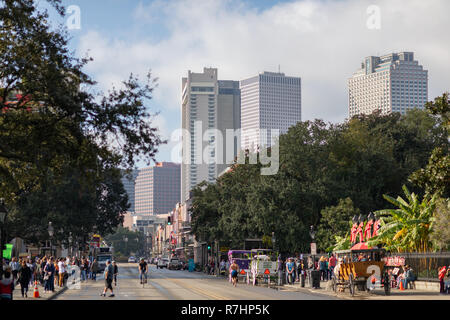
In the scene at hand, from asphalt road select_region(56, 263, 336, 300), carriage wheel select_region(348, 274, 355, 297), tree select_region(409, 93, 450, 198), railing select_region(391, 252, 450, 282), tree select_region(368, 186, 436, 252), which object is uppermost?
tree select_region(409, 93, 450, 198)

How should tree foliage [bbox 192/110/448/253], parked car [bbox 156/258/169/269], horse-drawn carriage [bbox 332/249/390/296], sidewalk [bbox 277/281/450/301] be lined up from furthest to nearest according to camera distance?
1. parked car [bbox 156/258/169/269]
2. tree foliage [bbox 192/110/448/253]
3. horse-drawn carriage [bbox 332/249/390/296]
4. sidewalk [bbox 277/281/450/301]

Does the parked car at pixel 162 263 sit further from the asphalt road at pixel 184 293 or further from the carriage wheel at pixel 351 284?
the carriage wheel at pixel 351 284

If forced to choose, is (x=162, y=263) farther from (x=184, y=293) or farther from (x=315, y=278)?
(x=184, y=293)

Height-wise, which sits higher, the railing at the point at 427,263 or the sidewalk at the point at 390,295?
the railing at the point at 427,263

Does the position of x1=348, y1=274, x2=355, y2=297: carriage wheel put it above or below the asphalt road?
above

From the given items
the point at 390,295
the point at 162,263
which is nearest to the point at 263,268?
the point at 390,295

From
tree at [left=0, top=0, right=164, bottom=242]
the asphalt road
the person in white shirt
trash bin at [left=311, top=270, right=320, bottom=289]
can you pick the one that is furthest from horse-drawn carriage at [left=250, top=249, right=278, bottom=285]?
tree at [left=0, top=0, right=164, bottom=242]

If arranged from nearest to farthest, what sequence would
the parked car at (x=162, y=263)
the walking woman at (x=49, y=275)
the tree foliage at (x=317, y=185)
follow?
the walking woman at (x=49, y=275), the tree foliage at (x=317, y=185), the parked car at (x=162, y=263)

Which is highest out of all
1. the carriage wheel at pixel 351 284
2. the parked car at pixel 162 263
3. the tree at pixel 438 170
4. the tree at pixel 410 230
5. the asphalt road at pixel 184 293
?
the tree at pixel 438 170

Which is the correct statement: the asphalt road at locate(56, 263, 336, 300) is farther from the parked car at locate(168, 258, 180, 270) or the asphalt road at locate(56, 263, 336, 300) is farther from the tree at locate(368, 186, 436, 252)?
the parked car at locate(168, 258, 180, 270)

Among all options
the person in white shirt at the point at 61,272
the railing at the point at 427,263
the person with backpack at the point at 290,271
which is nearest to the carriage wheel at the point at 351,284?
the railing at the point at 427,263

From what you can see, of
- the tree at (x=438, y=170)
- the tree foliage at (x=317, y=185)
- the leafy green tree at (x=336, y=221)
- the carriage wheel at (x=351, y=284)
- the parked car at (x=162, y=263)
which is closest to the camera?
the tree at (x=438, y=170)

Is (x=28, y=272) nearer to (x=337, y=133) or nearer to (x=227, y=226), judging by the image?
(x=227, y=226)

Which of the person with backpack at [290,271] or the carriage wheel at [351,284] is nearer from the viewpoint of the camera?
the carriage wheel at [351,284]
